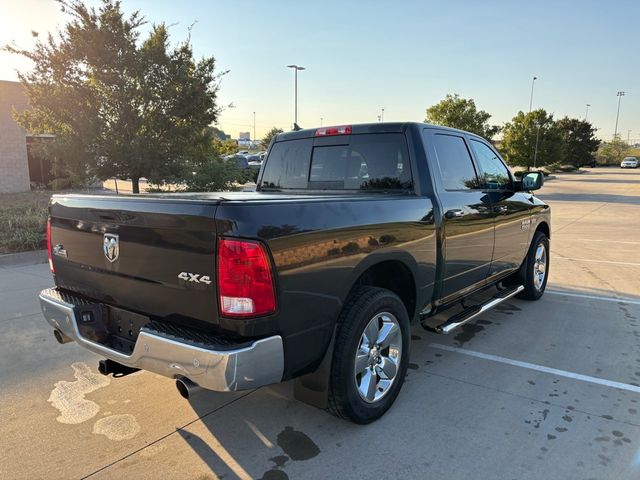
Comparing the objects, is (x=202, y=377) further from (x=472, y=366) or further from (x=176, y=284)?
(x=472, y=366)

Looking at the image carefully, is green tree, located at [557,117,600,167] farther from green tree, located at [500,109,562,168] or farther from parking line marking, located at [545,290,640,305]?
parking line marking, located at [545,290,640,305]

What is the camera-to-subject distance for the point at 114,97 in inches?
468

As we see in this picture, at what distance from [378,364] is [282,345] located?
1018 millimetres

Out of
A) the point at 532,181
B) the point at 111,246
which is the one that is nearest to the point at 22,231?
→ the point at 111,246

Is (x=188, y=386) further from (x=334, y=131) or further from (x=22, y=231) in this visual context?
(x=22, y=231)

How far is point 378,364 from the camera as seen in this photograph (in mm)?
3244

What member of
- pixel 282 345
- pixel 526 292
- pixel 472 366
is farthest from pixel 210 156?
pixel 282 345

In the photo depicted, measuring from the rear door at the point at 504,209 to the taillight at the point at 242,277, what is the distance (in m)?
3.10

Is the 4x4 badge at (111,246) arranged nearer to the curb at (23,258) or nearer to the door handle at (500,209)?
the door handle at (500,209)

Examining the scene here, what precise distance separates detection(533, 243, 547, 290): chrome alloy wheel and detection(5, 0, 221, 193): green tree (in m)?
9.42

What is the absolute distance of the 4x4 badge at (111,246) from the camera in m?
2.84

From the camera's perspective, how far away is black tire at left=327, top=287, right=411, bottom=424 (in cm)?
287

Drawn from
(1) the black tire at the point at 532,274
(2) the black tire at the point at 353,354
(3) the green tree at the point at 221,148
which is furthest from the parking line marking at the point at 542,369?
(3) the green tree at the point at 221,148

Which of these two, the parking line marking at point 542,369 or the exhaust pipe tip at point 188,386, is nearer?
the exhaust pipe tip at point 188,386
